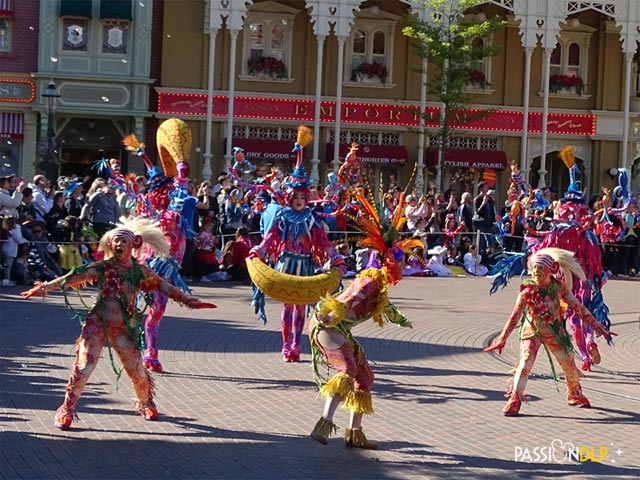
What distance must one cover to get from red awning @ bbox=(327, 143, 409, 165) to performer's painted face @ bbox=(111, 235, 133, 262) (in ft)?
76.1

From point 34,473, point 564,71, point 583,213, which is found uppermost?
point 564,71

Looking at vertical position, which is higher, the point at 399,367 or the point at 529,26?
the point at 529,26

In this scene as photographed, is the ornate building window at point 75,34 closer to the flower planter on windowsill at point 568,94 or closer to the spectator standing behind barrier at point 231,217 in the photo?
the spectator standing behind barrier at point 231,217

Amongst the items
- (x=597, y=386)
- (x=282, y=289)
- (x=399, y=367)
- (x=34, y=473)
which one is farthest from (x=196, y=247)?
(x=34, y=473)

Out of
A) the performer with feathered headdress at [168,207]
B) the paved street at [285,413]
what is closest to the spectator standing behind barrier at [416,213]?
the paved street at [285,413]

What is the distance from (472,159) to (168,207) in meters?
22.3

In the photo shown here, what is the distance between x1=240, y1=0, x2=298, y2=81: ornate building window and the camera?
3216 centimetres

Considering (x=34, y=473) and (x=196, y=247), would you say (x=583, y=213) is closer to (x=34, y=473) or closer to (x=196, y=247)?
(x=34, y=473)

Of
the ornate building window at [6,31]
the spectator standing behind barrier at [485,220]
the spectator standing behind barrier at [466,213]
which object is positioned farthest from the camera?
the ornate building window at [6,31]

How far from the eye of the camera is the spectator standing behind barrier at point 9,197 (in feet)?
58.7

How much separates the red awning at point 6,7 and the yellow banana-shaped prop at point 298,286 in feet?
78.2

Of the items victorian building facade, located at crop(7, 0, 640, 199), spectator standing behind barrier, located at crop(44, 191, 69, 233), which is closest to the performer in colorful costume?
spectator standing behind barrier, located at crop(44, 191, 69, 233)

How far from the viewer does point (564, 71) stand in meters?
34.5

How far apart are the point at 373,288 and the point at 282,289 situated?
2.47 ft
